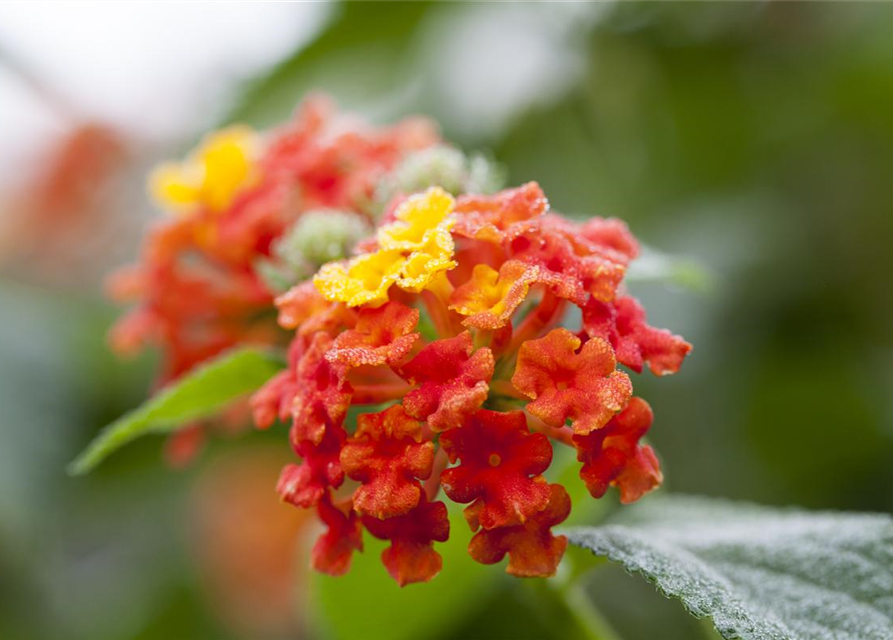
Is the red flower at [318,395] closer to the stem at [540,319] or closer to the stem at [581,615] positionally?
the stem at [540,319]

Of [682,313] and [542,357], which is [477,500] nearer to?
[542,357]

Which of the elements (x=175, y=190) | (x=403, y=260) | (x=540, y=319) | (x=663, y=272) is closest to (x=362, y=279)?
(x=403, y=260)

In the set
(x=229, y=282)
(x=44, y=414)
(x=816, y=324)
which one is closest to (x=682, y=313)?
(x=816, y=324)

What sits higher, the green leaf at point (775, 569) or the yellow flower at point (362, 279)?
the yellow flower at point (362, 279)

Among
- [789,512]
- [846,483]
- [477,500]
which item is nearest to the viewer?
[477,500]

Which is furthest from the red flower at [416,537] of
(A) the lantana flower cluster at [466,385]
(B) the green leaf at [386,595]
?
(B) the green leaf at [386,595]

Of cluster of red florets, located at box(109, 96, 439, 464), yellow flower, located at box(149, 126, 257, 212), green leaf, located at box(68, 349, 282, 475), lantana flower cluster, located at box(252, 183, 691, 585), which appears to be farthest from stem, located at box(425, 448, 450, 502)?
yellow flower, located at box(149, 126, 257, 212)

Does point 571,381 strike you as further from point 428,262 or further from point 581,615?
point 581,615
